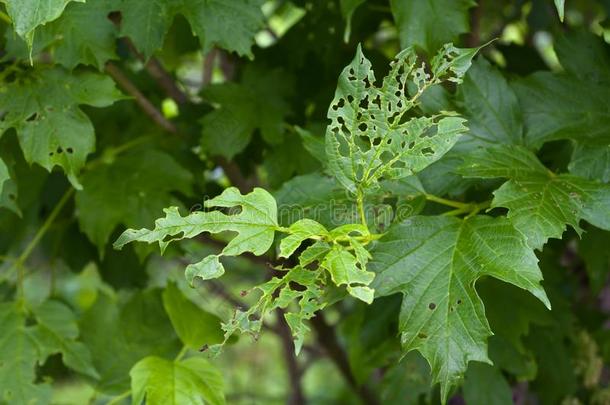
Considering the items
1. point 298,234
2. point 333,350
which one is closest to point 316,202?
point 298,234

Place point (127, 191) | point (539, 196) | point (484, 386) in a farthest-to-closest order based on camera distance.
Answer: point (484, 386) < point (127, 191) < point (539, 196)

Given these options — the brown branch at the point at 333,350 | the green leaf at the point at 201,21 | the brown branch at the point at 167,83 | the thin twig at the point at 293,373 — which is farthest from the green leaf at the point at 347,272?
the thin twig at the point at 293,373

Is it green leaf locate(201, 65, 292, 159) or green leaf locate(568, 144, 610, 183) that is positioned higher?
green leaf locate(568, 144, 610, 183)

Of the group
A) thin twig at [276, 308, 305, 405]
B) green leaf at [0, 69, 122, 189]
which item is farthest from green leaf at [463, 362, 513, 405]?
thin twig at [276, 308, 305, 405]

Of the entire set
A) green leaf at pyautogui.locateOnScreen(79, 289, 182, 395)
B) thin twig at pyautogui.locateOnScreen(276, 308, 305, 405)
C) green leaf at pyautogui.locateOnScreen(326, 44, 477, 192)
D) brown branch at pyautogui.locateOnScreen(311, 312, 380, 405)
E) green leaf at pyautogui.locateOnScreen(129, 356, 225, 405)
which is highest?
green leaf at pyautogui.locateOnScreen(326, 44, 477, 192)

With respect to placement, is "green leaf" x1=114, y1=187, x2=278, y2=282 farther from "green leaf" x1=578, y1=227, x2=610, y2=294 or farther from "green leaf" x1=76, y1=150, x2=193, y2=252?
"green leaf" x1=578, y1=227, x2=610, y2=294

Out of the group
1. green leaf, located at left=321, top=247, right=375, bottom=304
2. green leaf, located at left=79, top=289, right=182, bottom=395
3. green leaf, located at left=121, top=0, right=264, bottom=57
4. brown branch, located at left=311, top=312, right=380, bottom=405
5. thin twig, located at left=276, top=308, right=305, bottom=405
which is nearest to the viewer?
green leaf, located at left=321, top=247, right=375, bottom=304

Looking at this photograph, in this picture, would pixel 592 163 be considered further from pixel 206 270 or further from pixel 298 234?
pixel 206 270
